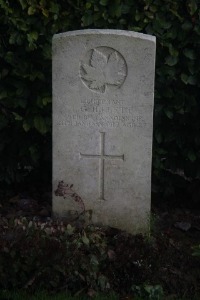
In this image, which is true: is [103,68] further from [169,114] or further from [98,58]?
[169,114]

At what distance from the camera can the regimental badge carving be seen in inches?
182

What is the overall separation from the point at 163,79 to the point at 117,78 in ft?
2.73

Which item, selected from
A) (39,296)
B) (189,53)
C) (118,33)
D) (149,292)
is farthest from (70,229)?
(189,53)

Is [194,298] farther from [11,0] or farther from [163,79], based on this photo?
[11,0]

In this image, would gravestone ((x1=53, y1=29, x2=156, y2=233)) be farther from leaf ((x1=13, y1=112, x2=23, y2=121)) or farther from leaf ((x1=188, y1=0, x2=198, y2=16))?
leaf ((x1=188, y1=0, x2=198, y2=16))

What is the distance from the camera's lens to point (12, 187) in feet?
20.0

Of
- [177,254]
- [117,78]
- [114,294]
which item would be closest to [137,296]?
[114,294]

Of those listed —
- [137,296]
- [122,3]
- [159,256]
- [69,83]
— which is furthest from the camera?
[122,3]

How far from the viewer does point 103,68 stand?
4672mm

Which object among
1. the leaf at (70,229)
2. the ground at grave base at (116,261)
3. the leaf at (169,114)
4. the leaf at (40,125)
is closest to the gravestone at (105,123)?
the ground at grave base at (116,261)

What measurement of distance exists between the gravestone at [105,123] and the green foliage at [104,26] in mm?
629

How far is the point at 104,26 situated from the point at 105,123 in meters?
1.00

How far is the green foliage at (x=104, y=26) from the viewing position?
5.20 meters

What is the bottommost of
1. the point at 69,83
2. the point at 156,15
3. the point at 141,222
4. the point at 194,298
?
the point at 194,298
